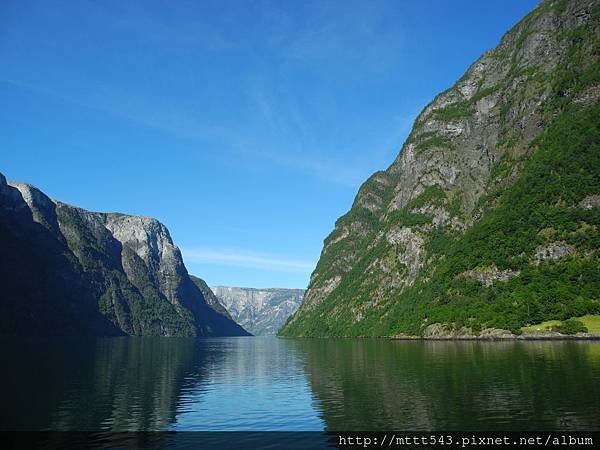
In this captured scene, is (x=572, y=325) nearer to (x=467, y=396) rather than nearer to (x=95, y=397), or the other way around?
(x=467, y=396)

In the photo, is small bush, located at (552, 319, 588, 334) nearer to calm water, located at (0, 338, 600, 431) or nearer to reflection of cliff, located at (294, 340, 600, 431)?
calm water, located at (0, 338, 600, 431)

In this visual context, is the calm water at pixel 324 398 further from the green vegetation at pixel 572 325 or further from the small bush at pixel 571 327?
the green vegetation at pixel 572 325

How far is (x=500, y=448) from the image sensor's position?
30953 mm

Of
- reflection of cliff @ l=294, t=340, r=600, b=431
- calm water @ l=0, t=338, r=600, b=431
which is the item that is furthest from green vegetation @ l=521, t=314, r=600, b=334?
reflection of cliff @ l=294, t=340, r=600, b=431

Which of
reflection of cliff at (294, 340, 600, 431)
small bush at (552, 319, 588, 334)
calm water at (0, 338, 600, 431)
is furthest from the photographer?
small bush at (552, 319, 588, 334)

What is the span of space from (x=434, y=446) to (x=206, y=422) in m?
21.5

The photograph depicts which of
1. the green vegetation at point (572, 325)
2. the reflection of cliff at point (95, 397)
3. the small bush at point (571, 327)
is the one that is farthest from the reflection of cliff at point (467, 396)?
the green vegetation at point (572, 325)

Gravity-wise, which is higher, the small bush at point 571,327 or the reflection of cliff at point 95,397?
the small bush at point 571,327

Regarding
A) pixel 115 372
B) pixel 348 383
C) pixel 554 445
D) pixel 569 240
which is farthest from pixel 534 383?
pixel 569 240

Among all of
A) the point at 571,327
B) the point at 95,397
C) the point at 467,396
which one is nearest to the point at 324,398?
the point at 467,396

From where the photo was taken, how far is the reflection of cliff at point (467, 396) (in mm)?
38406

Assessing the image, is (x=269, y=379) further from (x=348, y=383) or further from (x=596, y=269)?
(x=596, y=269)

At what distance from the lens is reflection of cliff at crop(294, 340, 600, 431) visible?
38406 millimetres

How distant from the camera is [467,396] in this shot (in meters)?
50.1
